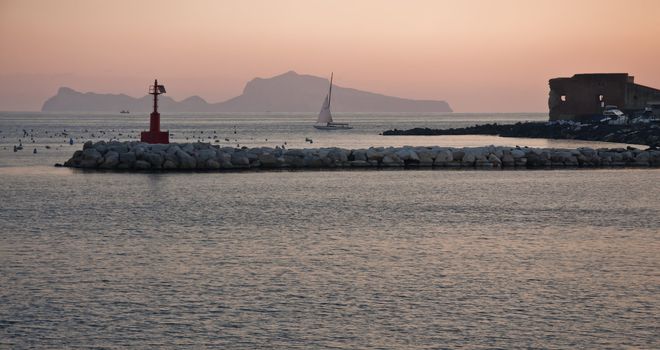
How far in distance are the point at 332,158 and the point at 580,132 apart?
3488 centimetres

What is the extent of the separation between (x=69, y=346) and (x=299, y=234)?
8261mm

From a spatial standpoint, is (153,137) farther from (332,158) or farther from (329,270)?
(329,270)

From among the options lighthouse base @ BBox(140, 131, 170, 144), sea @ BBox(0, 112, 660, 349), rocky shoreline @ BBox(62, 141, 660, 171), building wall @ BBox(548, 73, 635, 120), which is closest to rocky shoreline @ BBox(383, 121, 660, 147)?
building wall @ BBox(548, 73, 635, 120)

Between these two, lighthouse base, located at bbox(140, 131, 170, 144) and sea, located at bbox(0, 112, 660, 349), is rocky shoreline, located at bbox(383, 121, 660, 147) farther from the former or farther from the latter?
sea, located at bbox(0, 112, 660, 349)

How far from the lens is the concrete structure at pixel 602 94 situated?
76312mm

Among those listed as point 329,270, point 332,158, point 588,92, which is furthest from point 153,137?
point 588,92

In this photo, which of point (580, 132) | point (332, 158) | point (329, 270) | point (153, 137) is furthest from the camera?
point (580, 132)

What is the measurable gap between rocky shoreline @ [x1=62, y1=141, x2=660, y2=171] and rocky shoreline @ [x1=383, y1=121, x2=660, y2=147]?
12.6 metres

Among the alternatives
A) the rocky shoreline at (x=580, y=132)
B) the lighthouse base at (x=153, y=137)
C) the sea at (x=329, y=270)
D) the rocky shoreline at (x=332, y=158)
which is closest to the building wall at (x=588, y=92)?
the rocky shoreline at (x=580, y=132)

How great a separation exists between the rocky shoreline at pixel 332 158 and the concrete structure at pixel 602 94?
37.7 meters

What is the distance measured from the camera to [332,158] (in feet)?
123

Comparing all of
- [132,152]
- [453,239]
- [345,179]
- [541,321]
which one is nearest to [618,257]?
[453,239]

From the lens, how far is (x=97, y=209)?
2214 centimetres

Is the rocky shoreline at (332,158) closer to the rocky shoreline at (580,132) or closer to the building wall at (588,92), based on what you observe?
the rocky shoreline at (580,132)
